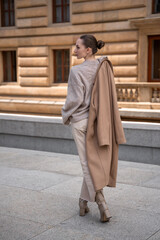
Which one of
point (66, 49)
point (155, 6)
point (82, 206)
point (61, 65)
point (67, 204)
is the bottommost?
point (67, 204)

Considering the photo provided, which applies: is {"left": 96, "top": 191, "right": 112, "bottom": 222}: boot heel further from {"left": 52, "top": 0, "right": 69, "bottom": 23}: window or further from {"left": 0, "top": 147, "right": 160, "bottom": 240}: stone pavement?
{"left": 52, "top": 0, "right": 69, "bottom": 23}: window

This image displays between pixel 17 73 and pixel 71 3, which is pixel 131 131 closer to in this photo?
pixel 71 3

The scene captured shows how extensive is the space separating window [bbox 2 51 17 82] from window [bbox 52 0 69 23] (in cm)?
310

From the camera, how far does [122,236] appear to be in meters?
3.71

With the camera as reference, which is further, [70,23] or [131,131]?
[70,23]

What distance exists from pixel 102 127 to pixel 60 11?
14.1 metres

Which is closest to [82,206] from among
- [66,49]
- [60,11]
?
[66,49]

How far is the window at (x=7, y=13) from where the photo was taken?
18.6 metres

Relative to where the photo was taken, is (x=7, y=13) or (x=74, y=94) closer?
(x=74, y=94)

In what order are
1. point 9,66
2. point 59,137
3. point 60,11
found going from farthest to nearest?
point 9,66, point 60,11, point 59,137

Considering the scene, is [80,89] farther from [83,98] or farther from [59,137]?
[59,137]

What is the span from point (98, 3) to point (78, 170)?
34.0ft

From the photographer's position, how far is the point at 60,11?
17.2 m

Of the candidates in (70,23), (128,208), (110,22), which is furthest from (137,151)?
(70,23)
